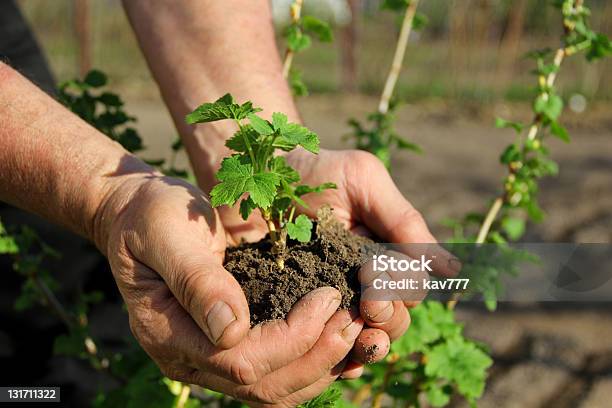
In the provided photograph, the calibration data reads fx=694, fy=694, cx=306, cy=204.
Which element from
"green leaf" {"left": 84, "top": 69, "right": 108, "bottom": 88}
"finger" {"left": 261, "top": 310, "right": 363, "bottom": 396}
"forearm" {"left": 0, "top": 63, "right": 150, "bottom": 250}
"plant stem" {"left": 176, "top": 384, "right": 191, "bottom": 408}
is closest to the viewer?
"finger" {"left": 261, "top": 310, "right": 363, "bottom": 396}

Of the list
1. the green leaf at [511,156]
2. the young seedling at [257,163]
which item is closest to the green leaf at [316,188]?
the young seedling at [257,163]

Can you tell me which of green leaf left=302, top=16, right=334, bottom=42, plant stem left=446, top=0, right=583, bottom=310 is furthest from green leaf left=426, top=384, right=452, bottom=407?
green leaf left=302, top=16, right=334, bottom=42

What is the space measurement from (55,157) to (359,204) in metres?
0.84

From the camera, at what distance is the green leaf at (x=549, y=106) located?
6.98 feet

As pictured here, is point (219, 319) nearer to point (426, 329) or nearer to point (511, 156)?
point (426, 329)

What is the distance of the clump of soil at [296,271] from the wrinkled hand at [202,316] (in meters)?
0.05

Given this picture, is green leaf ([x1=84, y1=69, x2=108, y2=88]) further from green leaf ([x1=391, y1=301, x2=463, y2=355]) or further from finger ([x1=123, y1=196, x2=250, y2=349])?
green leaf ([x1=391, y1=301, x2=463, y2=355])

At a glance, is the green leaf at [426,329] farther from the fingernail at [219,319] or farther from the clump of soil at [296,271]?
the fingernail at [219,319]

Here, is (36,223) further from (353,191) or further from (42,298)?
(353,191)

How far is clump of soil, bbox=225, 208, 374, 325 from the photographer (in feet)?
5.23

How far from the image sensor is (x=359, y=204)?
1.98 m

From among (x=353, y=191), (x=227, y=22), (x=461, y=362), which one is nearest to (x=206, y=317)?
(x=353, y=191)

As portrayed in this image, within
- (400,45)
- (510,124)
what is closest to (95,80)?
(400,45)

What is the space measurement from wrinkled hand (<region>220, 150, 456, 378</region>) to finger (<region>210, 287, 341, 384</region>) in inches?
9.3
